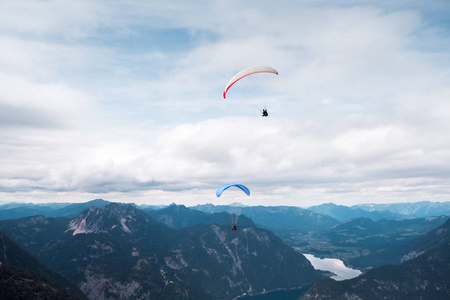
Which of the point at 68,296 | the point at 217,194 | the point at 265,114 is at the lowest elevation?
the point at 68,296

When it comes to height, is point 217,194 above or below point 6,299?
above

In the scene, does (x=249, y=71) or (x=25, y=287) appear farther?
(x=25, y=287)

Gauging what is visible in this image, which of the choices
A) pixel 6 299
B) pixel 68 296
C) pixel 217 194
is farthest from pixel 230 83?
pixel 68 296

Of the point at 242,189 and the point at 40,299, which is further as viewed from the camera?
the point at 40,299

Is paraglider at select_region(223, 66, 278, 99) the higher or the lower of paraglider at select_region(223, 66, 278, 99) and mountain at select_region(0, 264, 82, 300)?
the higher

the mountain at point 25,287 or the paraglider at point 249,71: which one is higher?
the paraglider at point 249,71

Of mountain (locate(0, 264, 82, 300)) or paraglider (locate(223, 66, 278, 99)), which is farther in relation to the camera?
mountain (locate(0, 264, 82, 300))

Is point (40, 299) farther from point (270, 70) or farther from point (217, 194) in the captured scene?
point (270, 70)

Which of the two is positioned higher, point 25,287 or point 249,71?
point 249,71

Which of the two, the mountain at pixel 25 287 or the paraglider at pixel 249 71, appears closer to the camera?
the paraglider at pixel 249 71

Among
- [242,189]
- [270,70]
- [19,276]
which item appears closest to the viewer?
[270,70]

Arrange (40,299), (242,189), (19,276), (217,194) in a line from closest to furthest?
(217,194) < (242,189) < (40,299) < (19,276)
